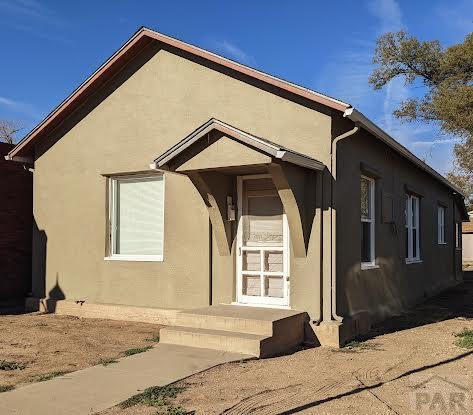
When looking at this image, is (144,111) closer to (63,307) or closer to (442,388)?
(63,307)

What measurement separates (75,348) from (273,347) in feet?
9.70

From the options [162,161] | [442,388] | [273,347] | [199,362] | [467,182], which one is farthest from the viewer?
[467,182]

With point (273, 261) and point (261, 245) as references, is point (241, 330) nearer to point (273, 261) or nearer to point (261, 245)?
point (273, 261)

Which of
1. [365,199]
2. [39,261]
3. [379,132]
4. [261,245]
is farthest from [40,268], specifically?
[379,132]

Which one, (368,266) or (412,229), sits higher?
(412,229)

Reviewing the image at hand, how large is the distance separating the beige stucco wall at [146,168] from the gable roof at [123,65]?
0.88 ft

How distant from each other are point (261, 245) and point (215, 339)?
2.16 m

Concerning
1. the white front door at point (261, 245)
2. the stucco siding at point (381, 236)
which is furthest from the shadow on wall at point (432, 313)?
the white front door at point (261, 245)

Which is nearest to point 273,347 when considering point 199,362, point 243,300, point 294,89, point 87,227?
point 199,362

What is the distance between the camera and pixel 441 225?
18531mm

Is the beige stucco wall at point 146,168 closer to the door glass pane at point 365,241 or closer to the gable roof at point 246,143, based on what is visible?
the gable roof at point 246,143

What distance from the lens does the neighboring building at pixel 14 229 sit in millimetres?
13070

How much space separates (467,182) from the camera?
4556 centimetres

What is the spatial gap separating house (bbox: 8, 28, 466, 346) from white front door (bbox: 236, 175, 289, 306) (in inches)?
1.0
